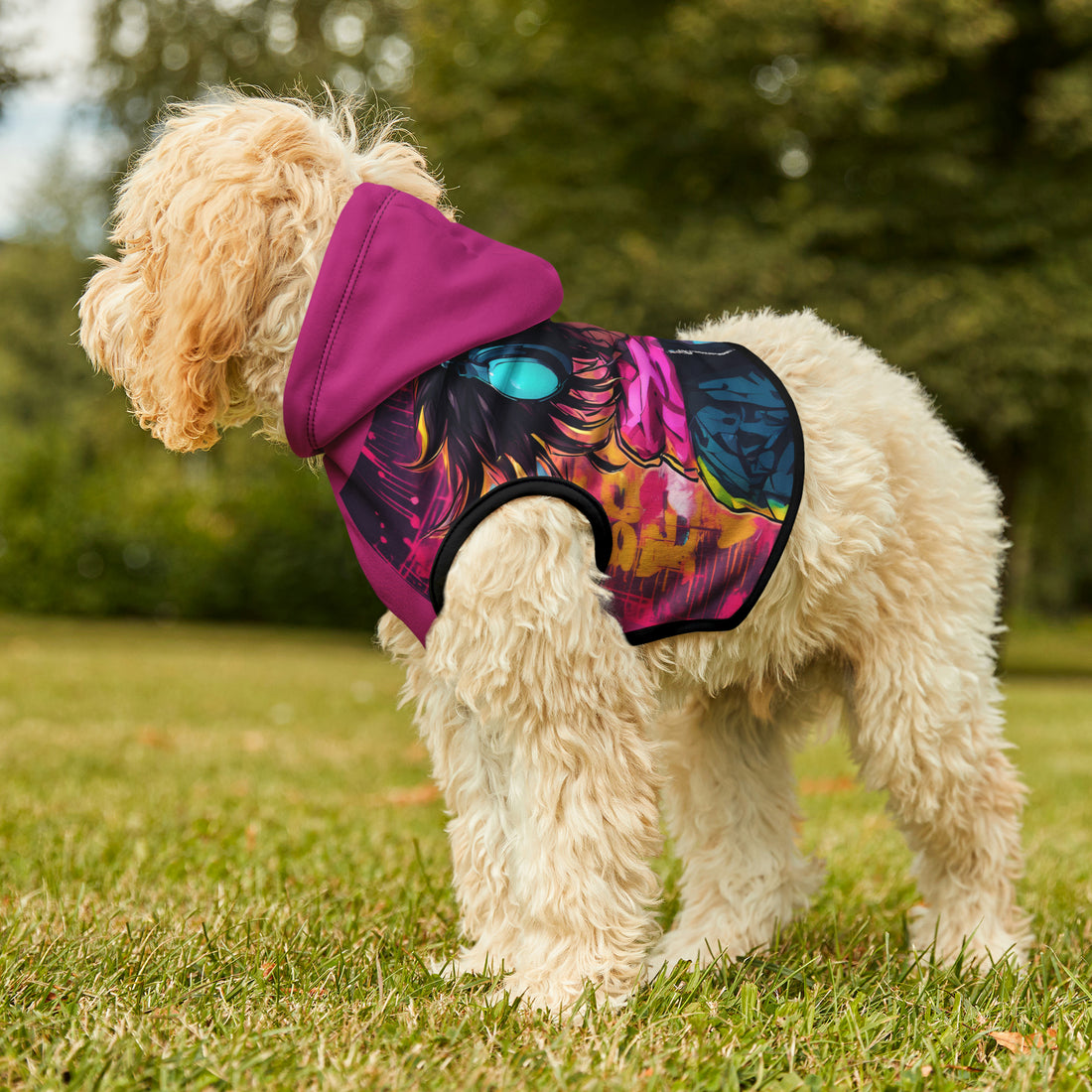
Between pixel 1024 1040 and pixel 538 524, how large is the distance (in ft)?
5.02

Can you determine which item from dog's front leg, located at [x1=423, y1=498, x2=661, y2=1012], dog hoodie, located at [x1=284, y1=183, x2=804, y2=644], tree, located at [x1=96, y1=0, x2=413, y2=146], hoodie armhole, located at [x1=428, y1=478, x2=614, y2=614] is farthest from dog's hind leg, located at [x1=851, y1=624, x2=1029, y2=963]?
tree, located at [x1=96, y1=0, x2=413, y2=146]

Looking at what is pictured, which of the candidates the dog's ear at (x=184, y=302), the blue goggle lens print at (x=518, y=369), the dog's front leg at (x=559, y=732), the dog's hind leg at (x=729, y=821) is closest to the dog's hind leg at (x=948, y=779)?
the dog's hind leg at (x=729, y=821)

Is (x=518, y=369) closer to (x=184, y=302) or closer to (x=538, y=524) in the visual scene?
(x=538, y=524)

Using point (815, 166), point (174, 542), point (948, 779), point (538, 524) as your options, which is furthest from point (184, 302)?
point (174, 542)

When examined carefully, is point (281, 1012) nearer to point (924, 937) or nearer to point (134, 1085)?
point (134, 1085)

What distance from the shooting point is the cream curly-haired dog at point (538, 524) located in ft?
7.93

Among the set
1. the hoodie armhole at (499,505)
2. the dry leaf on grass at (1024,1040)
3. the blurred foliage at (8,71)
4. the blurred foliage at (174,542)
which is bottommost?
the blurred foliage at (174,542)

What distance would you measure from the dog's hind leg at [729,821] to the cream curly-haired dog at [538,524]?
0.36 m

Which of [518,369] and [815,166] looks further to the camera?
[815,166]

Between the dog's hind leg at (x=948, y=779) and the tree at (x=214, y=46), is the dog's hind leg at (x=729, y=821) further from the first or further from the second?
the tree at (x=214, y=46)

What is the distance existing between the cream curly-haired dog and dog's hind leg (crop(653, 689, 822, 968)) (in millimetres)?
357

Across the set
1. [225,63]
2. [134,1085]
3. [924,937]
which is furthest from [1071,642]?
[134,1085]

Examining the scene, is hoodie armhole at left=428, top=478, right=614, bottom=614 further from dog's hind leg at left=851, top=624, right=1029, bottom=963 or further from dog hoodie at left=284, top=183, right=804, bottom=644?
dog's hind leg at left=851, top=624, right=1029, bottom=963

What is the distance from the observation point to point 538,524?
2.35m
